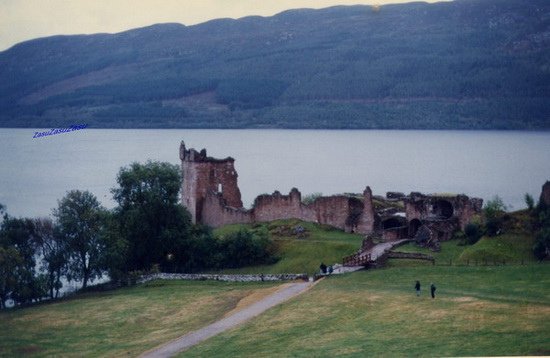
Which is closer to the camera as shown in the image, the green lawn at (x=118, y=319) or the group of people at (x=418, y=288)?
the group of people at (x=418, y=288)

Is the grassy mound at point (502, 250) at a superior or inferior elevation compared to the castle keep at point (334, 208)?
inferior

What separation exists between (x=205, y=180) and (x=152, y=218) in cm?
639

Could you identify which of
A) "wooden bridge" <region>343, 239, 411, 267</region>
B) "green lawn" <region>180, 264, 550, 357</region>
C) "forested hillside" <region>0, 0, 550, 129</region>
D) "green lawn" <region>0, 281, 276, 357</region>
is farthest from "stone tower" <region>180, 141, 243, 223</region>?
"green lawn" <region>180, 264, 550, 357</region>

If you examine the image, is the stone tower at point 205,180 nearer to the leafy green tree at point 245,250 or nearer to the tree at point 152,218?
the tree at point 152,218

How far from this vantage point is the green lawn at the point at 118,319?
31109 millimetres

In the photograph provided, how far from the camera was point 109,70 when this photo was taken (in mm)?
142875

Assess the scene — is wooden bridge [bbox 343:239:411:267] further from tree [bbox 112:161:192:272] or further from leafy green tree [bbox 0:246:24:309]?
leafy green tree [bbox 0:246:24:309]

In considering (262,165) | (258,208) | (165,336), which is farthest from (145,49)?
(165,336)

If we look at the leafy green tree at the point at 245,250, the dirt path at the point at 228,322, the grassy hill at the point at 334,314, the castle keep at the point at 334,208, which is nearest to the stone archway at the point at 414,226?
the castle keep at the point at 334,208

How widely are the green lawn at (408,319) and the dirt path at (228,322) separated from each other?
0.74 meters

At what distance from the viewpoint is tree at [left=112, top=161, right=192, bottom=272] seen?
4581 cm

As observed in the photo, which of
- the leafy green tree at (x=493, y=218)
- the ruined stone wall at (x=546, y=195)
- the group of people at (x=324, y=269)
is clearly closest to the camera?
the group of people at (x=324, y=269)

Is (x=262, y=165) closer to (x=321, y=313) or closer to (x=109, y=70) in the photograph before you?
(x=109, y=70)

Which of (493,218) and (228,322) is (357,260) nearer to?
(493,218)
